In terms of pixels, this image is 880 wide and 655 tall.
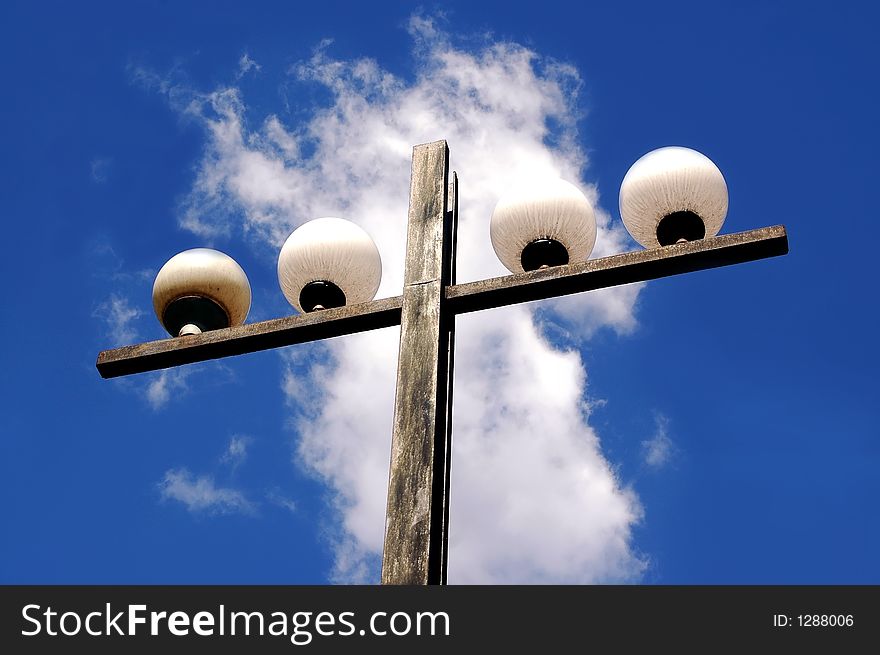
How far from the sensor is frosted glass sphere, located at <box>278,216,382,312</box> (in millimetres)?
5613

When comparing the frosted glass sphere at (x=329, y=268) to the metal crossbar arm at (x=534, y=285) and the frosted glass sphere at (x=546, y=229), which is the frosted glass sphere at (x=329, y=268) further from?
the frosted glass sphere at (x=546, y=229)

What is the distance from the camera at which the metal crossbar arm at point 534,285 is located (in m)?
4.76

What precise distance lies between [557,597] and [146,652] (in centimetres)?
144

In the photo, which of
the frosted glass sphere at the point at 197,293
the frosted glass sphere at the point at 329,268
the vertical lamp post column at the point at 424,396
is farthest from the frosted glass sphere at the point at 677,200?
the frosted glass sphere at the point at 197,293

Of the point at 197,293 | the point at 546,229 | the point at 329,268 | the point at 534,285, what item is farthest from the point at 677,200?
the point at 197,293

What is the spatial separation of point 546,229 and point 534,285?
24.6 inches

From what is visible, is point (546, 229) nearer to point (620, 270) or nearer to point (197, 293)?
point (620, 270)

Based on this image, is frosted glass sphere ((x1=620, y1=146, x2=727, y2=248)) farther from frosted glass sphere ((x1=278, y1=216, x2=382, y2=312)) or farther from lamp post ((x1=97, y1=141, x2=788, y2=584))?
frosted glass sphere ((x1=278, y1=216, x2=382, y2=312))

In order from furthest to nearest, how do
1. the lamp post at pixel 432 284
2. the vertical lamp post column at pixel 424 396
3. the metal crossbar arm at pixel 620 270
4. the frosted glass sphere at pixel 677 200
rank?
the frosted glass sphere at pixel 677 200, the metal crossbar arm at pixel 620 270, the lamp post at pixel 432 284, the vertical lamp post column at pixel 424 396

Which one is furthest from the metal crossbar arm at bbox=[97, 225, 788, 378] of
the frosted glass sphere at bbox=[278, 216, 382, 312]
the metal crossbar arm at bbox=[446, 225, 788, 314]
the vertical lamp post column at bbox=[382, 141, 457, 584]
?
the frosted glass sphere at bbox=[278, 216, 382, 312]

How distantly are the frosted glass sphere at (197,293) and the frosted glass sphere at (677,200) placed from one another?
200cm

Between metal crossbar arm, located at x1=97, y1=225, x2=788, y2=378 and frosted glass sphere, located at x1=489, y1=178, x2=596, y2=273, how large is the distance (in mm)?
547

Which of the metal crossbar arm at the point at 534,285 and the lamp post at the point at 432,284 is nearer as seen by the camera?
the lamp post at the point at 432,284

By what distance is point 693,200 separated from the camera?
5402 millimetres
